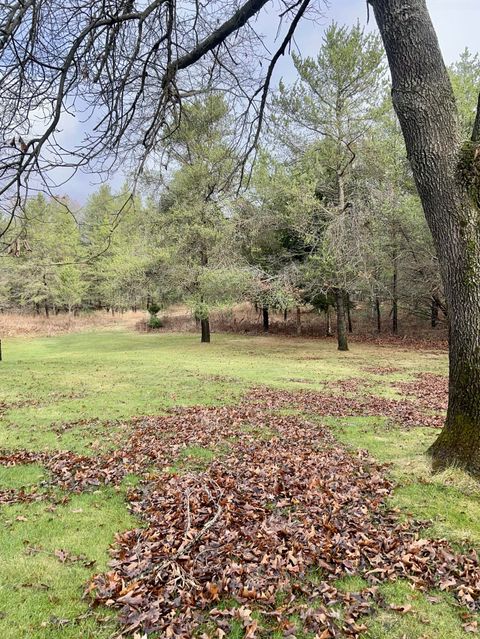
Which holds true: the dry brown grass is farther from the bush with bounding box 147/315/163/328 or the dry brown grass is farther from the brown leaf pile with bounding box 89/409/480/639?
the brown leaf pile with bounding box 89/409/480/639

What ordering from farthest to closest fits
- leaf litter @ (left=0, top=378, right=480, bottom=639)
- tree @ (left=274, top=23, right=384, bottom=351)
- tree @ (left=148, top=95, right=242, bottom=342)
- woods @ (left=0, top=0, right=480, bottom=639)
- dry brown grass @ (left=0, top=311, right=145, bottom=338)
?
dry brown grass @ (left=0, top=311, right=145, bottom=338), tree @ (left=148, top=95, right=242, bottom=342), tree @ (left=274, top=23, right=384, bottom=351), woods @ (left=0, top=0, right=480, bottom=639), leaf litter @ (left=0, top=378, right=480, bottom=639)

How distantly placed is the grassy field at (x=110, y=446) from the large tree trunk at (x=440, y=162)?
33.1 inches

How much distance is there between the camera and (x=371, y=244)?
16.8 m

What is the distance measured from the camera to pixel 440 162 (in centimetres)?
378

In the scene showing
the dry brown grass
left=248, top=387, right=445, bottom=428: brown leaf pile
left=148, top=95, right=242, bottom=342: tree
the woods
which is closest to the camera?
the woods

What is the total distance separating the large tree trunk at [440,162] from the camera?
3689 millimetres

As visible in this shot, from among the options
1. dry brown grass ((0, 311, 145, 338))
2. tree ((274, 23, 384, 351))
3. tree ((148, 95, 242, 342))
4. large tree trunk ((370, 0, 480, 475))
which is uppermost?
tree ((274, 23, 384, 351))

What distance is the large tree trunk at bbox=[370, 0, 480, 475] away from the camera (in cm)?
369

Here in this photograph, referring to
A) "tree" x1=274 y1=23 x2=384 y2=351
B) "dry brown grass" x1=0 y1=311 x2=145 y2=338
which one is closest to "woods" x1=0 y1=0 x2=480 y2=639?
"tree" x1=274 y1=23 x2=384 y2=351

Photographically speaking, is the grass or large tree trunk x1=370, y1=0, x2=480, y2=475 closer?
the grass

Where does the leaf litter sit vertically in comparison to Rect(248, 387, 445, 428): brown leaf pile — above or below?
above

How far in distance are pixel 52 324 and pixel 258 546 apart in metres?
36.9

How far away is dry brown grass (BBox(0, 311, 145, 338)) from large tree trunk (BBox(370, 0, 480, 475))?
31919 millimetres

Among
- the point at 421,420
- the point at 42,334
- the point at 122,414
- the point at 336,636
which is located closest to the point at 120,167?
Answer: the point at 336,636
